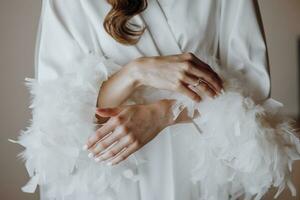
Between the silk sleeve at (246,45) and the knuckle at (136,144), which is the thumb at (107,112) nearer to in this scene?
the knuckle at (136,144)

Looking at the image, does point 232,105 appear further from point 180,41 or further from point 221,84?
point 180,41

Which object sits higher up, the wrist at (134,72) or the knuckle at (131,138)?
the wrist at (134,72)

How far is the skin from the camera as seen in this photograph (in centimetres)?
65

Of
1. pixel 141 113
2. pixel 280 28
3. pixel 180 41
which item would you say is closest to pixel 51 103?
pixel 141 113

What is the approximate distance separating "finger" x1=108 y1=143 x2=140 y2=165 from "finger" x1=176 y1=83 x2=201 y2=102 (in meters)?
0.12

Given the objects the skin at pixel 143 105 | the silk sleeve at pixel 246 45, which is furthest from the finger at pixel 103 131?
the silk sleeve at pixel 246 45

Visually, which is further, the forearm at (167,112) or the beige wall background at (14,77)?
the beige wall background at (14,77)

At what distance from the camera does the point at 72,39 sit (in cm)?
74

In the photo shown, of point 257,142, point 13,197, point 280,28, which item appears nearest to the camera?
point 257,142

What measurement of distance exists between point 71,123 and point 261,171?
0.33m

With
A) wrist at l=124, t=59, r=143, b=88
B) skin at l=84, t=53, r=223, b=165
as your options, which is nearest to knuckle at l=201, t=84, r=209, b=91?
skin at l=84, t=53, r=223, b=165

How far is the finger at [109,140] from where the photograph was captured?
66 centimetres

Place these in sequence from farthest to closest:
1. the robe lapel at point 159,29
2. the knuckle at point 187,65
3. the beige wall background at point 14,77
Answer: the beige wall background at point 14,77, the robe lapel at point 159,29, the knuckle at point 187,65

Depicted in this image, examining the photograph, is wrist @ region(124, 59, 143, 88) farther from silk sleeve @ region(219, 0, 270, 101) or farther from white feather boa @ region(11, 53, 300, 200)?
silk sleeve @ region(219, 0, 270, 101)
